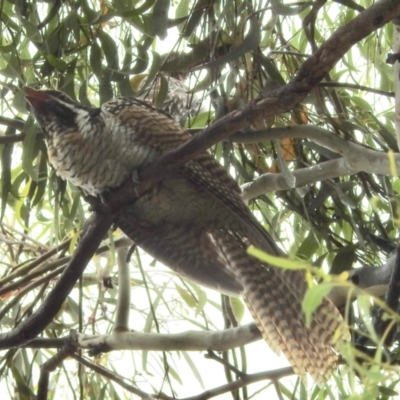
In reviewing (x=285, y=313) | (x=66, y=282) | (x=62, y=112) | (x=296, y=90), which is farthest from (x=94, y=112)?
(x=296, y=90)

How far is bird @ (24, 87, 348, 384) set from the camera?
1722mm

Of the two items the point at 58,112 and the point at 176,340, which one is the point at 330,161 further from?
the point at 58,112

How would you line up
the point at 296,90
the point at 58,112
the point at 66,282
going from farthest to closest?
the point at 58,112 → the point at 66,282 → the point at 296,90

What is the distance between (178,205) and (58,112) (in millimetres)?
350

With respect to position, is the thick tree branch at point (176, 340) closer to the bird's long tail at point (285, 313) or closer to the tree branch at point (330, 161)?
the bird's long tail at point (285, 313)

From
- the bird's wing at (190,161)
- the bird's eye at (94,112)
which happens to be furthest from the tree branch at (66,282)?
the bird's eye at (94,112)

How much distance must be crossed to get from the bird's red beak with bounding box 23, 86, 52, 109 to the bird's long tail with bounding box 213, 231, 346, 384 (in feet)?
1.63

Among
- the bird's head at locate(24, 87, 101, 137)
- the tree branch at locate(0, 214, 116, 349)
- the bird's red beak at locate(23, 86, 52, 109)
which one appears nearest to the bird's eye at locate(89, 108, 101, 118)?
the bird's head at locate(24, 87, 101, 137)

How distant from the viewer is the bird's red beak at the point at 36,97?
1774 mm

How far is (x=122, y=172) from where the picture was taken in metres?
1.82

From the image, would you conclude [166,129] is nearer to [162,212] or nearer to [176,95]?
[162,212]

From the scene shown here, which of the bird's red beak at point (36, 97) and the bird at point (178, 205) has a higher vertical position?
the bird's red beak at point (36, 97)

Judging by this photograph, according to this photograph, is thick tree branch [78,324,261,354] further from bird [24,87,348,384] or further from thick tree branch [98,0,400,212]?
thick tree branch [98,0,400,212]

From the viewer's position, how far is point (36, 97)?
1.79 meters
